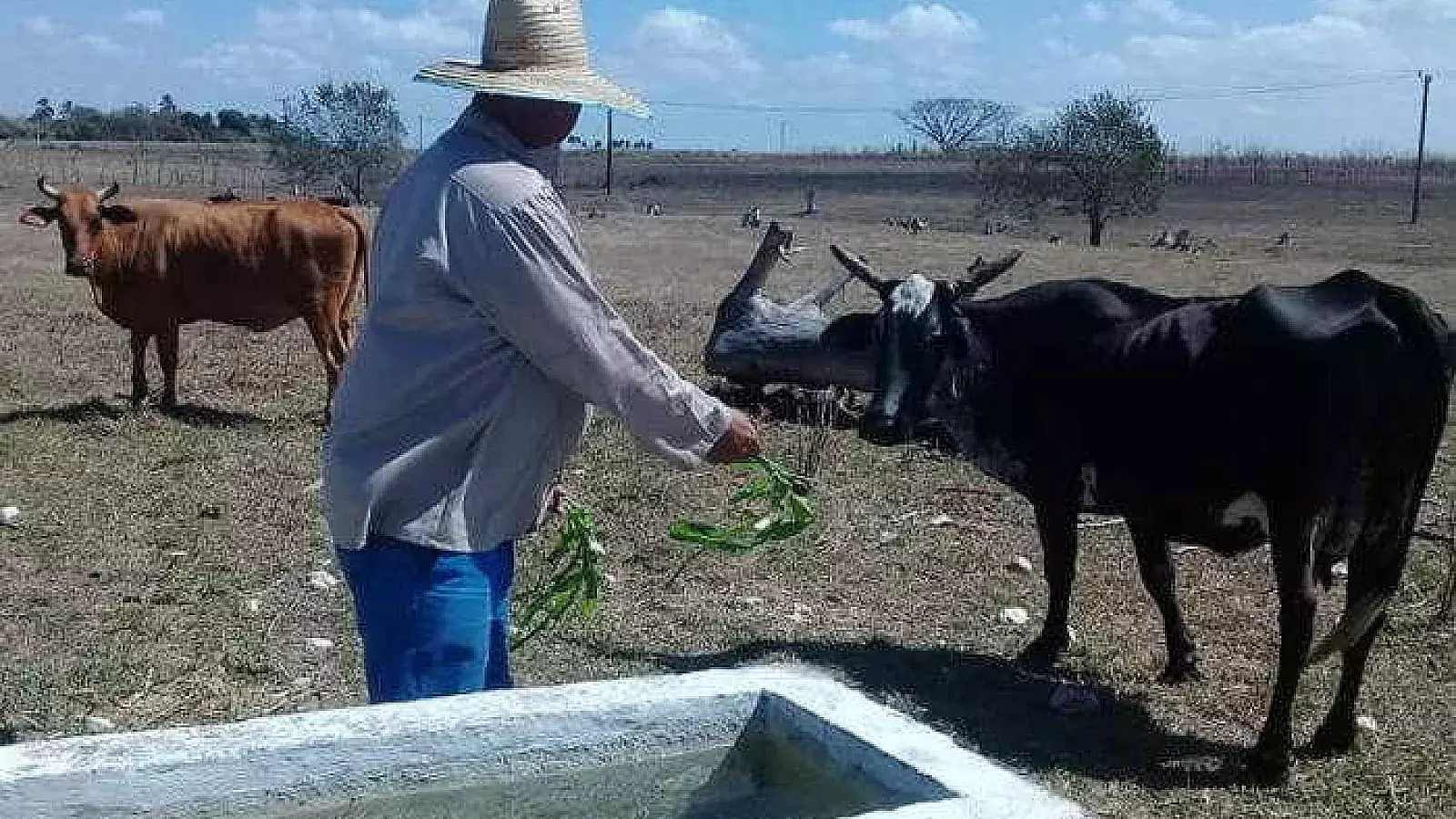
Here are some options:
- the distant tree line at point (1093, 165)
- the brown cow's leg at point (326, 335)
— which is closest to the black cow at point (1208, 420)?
the brown cow's leg at point (326, 335)

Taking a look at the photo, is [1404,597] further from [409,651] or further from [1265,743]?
[409,651]

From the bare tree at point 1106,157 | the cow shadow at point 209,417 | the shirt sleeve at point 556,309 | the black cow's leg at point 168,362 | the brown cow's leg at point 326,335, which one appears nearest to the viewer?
the shirt sleeve at point 556,309

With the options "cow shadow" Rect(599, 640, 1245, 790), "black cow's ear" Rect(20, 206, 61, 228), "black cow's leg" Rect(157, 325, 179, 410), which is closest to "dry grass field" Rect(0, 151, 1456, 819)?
"cow shadow" Rect(599, 640, 1245, 790)

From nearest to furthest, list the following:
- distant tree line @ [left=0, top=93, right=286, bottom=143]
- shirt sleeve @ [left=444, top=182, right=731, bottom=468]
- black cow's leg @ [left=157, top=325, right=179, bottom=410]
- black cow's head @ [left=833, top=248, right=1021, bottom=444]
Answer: shirt sleeve @ [left=444, top=182, right=731, bottom=468] → black cow's head @ [left=833, top=248, right=1021, bottom=444] → black cow's leg @ [left=157, top=325, right=179, bottom=410] → distant tree line @ [left=0, top=93, right=286, bottom=143]

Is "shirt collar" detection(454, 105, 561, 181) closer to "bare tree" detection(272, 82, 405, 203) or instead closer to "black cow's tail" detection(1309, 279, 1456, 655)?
"black cow's tail" detection(1309, 279, 1456, 655)

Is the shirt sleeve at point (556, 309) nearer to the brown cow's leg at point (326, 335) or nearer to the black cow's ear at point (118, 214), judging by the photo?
the brown cow's leg at point (326, 335)

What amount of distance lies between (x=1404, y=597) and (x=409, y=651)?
5.49 m

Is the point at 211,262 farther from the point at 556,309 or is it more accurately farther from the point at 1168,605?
the point at 556,309

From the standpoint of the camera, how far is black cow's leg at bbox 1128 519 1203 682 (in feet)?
21.2

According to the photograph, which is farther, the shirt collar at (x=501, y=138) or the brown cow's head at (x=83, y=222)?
the brown cow's head at (x=83, y=222)

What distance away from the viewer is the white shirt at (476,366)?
3.14 m

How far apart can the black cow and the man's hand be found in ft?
9.21

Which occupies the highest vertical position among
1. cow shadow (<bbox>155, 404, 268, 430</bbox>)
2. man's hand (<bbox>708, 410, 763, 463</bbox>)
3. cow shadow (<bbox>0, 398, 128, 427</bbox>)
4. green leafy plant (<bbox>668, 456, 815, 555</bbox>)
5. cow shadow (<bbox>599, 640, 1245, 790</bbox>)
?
man's hand (<bbox>708, 410, 763, 463</bbox>)

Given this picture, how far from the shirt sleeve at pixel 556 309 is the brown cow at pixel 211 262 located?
8.75 meters
